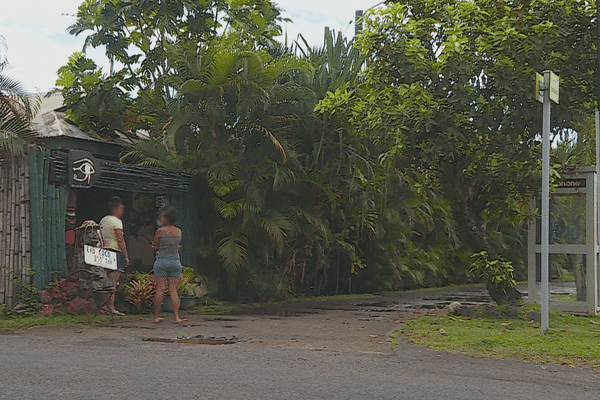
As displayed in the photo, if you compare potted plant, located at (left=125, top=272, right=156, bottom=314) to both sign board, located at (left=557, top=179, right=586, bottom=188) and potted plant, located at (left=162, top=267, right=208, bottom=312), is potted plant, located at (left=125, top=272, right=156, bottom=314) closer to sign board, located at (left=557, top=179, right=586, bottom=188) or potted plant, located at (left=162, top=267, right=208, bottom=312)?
potted plant, located at (left=162, top=267, right=208, bottom=312)

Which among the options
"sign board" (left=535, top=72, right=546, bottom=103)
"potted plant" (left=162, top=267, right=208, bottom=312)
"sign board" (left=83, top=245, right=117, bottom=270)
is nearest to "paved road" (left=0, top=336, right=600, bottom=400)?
"sign board" (left=83, top=245, right=117, bottom=270)

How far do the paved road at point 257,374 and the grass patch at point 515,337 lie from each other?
0.48m

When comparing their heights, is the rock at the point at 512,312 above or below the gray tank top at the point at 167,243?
below

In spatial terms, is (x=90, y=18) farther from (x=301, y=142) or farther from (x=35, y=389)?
(x=35, y=389)

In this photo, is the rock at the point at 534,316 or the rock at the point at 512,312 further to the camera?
the rock at the point at 512,312

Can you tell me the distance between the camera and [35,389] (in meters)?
6.36

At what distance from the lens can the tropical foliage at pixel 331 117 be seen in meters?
11.9

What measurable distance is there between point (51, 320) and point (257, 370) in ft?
16.0

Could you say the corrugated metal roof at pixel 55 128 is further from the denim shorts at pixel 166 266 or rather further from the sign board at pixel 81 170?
the denim shorts at pixel 166 266

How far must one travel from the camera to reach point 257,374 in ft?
23.8

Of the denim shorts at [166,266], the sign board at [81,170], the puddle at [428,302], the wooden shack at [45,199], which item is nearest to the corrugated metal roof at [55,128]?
the wooden shack at [45,199]

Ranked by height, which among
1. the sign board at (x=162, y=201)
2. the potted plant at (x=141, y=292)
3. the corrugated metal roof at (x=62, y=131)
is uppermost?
the corrugated metal roof at (x=62, y=131)

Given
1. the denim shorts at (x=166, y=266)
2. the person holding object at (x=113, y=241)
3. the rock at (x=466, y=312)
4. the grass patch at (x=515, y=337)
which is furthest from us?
the rock at (x=466, y=312)

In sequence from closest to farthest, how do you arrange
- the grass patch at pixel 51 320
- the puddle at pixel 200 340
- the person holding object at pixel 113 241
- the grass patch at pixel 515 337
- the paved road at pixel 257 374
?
the paved road at pixel 257 374, the grass patch at pixel 515 337, the puddle at pixel 200 340, the grass patch at pixel 51 320, the person holding object at pixel 113 241
